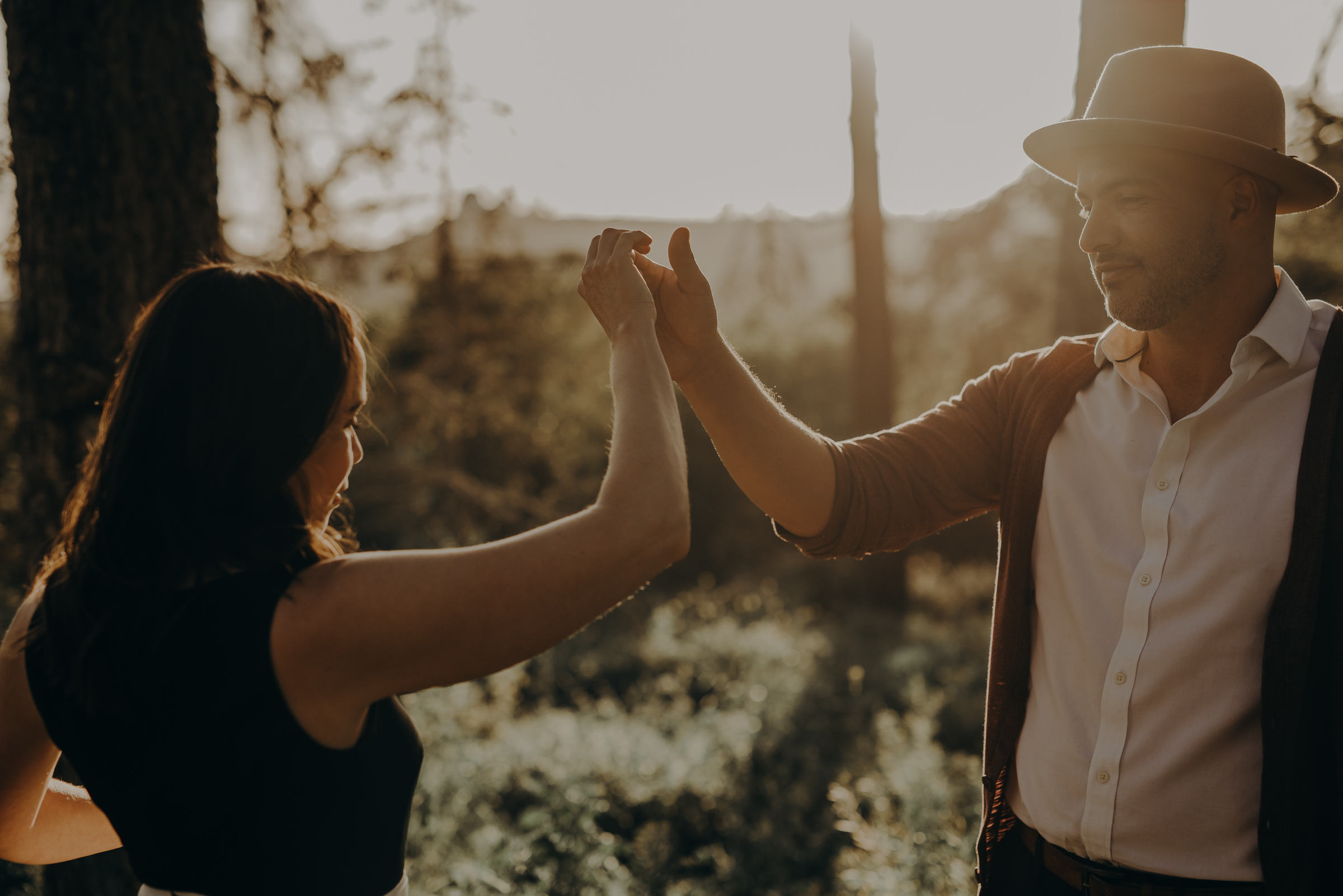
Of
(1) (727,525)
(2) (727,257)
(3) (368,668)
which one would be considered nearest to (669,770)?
(3) (368,668)

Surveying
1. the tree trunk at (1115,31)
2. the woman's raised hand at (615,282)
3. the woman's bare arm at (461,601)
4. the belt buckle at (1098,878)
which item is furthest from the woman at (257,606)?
the tree trunk at (1115,31)

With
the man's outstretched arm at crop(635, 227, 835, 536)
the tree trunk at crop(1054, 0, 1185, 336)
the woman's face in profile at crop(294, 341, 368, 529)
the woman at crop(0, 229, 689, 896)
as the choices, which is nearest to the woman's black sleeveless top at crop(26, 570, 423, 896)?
the woman at crop(0, 229, 689, 896)

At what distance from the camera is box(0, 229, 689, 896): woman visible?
44.3 inches

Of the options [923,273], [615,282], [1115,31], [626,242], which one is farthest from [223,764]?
[923,273]

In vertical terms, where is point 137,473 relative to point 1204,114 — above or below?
below

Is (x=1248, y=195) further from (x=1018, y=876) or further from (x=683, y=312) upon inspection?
(x=1018, y=876)

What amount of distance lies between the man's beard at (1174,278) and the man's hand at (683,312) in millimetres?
884

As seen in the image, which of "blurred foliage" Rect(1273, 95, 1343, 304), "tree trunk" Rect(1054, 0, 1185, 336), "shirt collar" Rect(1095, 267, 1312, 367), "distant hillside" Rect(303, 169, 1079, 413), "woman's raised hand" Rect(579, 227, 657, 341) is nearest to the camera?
"woman's raised hand" Rect(579, 227, 657, 341)

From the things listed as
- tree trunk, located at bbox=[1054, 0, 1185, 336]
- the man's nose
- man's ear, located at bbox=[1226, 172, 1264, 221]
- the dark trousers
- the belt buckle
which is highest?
tree trunk, located at bbox=[1054, 0, 1185, 336]

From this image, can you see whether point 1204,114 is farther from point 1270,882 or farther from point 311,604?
point 311,604

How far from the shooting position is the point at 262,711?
1128 mm

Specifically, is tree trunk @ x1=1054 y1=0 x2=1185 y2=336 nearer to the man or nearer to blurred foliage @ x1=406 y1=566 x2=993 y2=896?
the man

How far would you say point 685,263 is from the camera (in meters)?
1.85

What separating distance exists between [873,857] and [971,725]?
2.92 m
